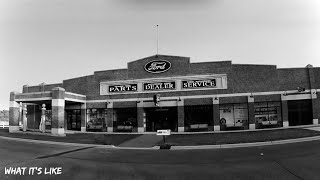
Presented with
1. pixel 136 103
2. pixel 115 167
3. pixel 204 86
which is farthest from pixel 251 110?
pixel 115 167

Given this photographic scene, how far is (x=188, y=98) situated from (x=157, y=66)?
628cm

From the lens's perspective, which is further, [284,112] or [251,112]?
[251,112]

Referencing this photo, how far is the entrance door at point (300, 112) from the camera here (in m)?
27.5

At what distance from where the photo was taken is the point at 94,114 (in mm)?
32281

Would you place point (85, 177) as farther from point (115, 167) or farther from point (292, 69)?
point (292, 69)

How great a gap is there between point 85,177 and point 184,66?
23.2 m

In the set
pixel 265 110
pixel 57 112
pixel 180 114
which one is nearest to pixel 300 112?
pixel 265 110

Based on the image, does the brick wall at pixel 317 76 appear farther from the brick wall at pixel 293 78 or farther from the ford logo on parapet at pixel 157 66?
the ford logo on parapet at pixel 157 66

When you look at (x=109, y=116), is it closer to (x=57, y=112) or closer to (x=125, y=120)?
(x=125, y=120)

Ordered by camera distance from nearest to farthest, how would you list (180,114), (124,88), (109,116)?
(180,114), (124,88), (109,116)

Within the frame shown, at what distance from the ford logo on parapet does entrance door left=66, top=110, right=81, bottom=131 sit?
13.0m

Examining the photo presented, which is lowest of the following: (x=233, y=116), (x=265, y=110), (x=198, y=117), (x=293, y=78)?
(x=198, y=117)

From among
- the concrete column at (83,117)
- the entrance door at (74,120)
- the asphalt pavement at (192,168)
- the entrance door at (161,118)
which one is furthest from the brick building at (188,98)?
the asphalt pavement at (192,168)

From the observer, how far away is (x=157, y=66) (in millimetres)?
30250
